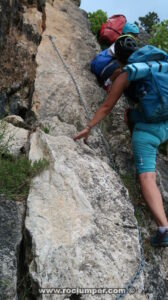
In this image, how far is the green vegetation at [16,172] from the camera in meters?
5.09

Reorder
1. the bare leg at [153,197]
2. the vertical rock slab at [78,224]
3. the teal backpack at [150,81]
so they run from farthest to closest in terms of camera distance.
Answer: the teal backpack at [150,81] < the bare leg at [153,197] < the vertical rock slab at [78,224]

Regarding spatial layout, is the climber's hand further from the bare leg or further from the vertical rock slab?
the bare leg

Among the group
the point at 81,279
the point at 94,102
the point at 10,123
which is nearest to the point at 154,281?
the point at 81,279

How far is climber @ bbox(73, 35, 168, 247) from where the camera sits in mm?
5750

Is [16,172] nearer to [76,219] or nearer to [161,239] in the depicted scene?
[76,219]

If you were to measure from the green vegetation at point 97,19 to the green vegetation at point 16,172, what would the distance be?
738cm

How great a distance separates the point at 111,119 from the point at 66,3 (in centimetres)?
661

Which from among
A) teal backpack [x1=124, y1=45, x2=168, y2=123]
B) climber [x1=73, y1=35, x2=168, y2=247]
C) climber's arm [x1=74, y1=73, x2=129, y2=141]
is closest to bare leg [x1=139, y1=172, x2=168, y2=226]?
climber [x1=73, y1=35, x2=168, y2=247]

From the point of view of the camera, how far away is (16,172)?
5242 mm

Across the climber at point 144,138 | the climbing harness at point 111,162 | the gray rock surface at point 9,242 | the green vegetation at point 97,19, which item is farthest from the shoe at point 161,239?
the green vegetation at point 97,19

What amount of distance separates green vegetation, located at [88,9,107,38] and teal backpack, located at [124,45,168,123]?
626 cm

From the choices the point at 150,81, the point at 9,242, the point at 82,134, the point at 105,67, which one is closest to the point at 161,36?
the point at 105,67

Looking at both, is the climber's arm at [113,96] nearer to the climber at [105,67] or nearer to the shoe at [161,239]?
the shoe at [161,239]

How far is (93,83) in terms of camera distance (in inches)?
346
